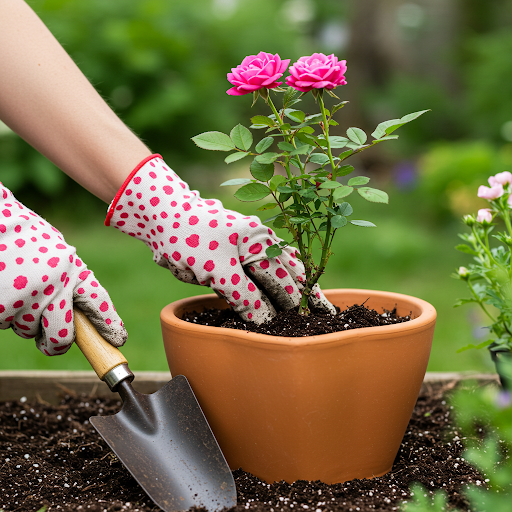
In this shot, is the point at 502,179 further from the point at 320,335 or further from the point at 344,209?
the point at 320,335

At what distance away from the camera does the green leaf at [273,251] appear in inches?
39.0

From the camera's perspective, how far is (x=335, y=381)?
0.92m

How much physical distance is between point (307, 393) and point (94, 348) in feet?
1.37

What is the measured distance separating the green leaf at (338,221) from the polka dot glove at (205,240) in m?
0.16

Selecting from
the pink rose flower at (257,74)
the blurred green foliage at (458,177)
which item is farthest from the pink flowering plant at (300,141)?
the blurred green foliage at (458,177)

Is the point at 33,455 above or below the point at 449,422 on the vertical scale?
above

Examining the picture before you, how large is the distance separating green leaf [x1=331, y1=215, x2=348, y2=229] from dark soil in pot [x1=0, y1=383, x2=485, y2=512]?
0.45 m

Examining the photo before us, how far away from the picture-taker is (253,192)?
3.22 ft

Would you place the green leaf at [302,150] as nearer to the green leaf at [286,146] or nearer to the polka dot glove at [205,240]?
the green leaf at [286,146]

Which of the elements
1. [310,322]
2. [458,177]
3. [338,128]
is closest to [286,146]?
[310,322]

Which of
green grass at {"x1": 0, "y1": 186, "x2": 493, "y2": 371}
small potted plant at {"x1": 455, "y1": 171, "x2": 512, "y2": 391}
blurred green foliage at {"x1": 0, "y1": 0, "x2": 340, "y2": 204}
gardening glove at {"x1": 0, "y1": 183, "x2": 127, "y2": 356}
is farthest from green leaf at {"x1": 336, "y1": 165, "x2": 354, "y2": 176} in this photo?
blurred green foliage at {"x1": 0, "y1": 0, "x2": 340, "y2": 204}

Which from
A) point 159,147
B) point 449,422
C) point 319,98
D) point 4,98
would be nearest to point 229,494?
point 449,422

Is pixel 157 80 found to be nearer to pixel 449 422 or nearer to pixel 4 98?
pixel 4 98

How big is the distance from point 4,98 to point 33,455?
73cm
